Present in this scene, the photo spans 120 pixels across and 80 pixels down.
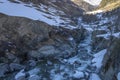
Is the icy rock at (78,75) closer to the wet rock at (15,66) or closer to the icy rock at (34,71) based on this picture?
the icy rock at (34,71)

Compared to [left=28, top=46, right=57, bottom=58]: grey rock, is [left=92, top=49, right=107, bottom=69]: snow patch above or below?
above

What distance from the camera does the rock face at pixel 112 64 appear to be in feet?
79.9

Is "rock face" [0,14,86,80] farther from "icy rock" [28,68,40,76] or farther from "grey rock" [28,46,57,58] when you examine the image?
"icy rock" [28,68,40,76]

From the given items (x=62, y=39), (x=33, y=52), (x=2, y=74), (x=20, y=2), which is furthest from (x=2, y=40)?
(x=20, y=2)

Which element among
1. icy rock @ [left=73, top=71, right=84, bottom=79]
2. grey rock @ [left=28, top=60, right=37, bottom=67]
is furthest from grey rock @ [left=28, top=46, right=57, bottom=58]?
icy rock @ [left=73, top=71, right=84, bottom=79]

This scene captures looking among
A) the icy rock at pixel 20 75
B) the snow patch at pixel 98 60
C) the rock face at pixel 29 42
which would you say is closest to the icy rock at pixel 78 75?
the snow patch at pixel 98 60

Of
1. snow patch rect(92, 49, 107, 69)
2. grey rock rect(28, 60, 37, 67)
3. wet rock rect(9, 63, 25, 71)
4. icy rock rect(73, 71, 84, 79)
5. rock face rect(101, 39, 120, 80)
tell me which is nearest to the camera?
rock face rect(101, 39, 120, 80)

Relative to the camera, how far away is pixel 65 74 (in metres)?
28.3

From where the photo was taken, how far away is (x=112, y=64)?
2483 centimetres

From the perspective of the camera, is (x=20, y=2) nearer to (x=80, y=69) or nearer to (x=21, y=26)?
(x=21, y=26)

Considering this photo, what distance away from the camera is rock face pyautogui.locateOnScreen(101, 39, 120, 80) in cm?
2435

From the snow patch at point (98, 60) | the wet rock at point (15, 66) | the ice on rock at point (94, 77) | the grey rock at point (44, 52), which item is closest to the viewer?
the ice on rock at point (94, 77)

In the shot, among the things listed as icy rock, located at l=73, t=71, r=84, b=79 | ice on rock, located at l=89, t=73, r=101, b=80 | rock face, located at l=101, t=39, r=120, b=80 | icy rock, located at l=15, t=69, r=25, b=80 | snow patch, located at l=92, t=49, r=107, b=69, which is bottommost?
icy rock, located at l=15, t=69, r=25, b=80

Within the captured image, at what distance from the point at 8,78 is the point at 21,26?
1051cm
